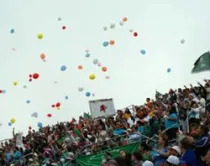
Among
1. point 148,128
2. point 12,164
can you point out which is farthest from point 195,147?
point 12,164

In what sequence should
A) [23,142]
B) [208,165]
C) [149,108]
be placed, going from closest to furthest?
[208,165] → [149,108] → [23,142]

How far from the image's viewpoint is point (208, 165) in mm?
6492

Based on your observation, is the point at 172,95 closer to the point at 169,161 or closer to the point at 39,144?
the point at 39,144

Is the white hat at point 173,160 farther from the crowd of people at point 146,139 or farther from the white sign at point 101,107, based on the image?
the white sign at point 101,107

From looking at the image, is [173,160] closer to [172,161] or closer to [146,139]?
[172,161]

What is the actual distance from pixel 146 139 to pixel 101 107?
8092 mm

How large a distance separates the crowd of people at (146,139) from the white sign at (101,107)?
1.23 m

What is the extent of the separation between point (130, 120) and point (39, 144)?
12.7 ft

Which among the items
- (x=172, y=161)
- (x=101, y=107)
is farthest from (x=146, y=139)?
(x=101, y=107)

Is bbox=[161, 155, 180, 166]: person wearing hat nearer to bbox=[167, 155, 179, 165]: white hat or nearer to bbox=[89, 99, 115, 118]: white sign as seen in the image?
bbox=[167, 155, 179, 165]: white hat

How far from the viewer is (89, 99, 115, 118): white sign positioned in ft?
61.5

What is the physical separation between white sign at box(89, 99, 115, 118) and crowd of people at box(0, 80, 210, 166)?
1.23 metres

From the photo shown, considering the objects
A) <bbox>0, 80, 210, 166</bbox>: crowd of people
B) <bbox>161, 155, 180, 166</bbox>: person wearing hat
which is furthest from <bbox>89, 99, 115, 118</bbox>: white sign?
<bbox>161, 155, 180, 166</bbox>: person wearing hat

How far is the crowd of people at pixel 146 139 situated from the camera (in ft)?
23.2
